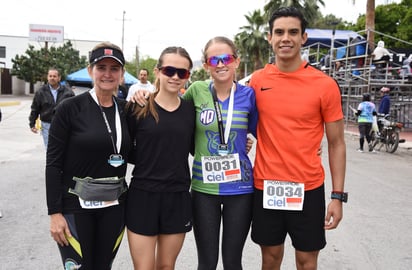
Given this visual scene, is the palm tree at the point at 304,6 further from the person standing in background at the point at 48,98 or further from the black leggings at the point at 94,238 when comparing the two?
the black leggings at the point at 94,238

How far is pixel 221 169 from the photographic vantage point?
276 cm

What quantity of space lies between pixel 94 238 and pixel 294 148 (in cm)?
146

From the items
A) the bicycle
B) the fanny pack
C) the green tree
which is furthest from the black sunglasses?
the green tree

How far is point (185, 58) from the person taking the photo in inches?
110

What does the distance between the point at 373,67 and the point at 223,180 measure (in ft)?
53.6

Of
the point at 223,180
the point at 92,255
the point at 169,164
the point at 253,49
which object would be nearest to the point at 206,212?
the point at 223,180

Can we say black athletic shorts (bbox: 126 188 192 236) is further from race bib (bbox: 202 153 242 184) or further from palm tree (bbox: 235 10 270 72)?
palm tree (bbox: 235 10 270 72)

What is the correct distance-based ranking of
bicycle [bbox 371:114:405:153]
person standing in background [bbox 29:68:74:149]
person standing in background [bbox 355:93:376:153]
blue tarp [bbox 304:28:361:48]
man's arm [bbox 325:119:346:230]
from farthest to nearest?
blue tarp [bbox 304:28:361:48], person standing in background [bbox 355:93:376:153], bicycle [bbox 371:114:405:153], person standing in background [bbox 29:68:74:149], man's arm [bbox 325:119:346:230]

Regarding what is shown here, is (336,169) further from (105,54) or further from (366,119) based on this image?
(366,119)

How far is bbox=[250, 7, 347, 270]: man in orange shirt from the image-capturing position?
2729 millimetres

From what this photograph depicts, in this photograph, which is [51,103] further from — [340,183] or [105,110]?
[340,183]

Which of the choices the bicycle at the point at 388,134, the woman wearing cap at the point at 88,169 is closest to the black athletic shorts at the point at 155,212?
the woman wearing cap at the point at 88,169

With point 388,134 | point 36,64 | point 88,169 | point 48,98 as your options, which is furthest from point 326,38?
point 36,64

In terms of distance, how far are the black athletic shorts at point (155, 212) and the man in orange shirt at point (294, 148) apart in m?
0.56
